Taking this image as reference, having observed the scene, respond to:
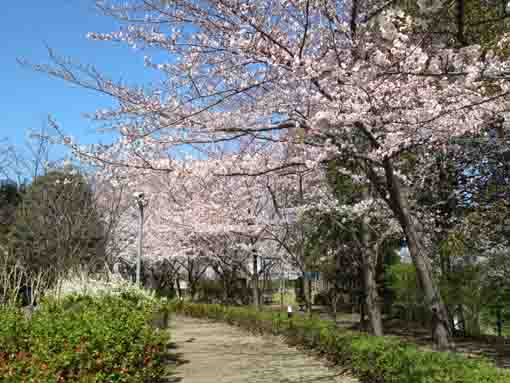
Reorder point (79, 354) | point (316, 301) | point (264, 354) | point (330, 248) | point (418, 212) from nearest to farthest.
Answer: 1. point (79, 354)
2. point (264, 354)
3. point (418, 212)
4. point (330, 248)
5. point (316, 301)

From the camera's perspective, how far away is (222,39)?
586cm

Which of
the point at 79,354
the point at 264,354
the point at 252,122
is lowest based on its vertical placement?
the point at 264,354

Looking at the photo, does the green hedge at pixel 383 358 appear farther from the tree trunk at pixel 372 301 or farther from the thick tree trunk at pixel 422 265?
the tree trunk at pixel 372 301

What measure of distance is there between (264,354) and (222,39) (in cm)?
717

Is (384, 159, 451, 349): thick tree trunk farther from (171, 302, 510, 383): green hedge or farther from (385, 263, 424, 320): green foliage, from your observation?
(385, 263, 424, 320): green foliage

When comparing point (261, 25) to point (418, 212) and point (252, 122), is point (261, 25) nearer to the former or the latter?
point (252, 122)

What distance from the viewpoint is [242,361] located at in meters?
9.62

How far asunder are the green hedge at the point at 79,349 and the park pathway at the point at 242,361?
59.2 inches

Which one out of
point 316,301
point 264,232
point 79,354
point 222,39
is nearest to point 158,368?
point 79,354

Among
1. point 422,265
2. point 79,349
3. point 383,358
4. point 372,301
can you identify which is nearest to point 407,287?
point 372,301

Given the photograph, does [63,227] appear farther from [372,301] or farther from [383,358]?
[383,358]

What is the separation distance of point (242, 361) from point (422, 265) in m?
4.67

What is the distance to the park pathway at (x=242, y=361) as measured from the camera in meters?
7.77

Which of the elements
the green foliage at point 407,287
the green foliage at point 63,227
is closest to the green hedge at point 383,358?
the green foliage at point 407,287
